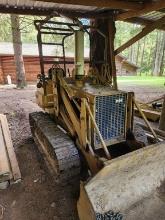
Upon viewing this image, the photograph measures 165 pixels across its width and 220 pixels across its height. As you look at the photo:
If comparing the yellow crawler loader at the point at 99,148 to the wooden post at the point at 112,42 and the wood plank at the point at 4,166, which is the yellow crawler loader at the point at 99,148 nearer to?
the wood plank at the point at 4,166

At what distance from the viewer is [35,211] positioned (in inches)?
110

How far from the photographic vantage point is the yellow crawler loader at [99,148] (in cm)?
241

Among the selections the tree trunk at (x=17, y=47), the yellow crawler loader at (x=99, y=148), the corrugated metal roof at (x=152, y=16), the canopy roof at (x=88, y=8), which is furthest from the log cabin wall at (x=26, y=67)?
the yellow crawler loader at (x=99, y=148)

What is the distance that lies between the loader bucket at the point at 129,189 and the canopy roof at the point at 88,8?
270 cm

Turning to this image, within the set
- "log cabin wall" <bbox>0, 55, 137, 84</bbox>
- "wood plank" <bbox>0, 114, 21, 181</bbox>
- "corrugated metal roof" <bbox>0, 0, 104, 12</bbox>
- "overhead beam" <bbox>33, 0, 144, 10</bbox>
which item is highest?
"corrugated metal roof" <bbox>0, 0, 104, 12</bbox>

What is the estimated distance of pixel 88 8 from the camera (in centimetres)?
515

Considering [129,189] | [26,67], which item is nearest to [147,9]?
Answer: [129,189]

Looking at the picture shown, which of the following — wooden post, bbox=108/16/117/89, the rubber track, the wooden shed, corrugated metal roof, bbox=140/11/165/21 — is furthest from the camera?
the wooden shed

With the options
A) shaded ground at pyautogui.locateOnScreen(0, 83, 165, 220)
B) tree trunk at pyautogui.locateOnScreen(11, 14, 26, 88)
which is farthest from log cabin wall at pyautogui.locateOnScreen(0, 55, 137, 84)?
shaded ground at pyautogui.locateOnScreen(0, 83, 165, 220)

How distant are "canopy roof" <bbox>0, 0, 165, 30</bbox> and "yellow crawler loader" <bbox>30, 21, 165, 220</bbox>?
3.44 ft

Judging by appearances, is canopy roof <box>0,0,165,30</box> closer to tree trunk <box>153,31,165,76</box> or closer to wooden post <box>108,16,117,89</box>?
A: wooden post <box>108,16,117,89</box>

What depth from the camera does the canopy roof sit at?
392 cm

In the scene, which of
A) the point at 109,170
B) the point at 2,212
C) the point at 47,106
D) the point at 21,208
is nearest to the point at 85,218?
the point at 109,170

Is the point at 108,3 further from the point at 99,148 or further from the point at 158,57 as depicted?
the point at 158,57
